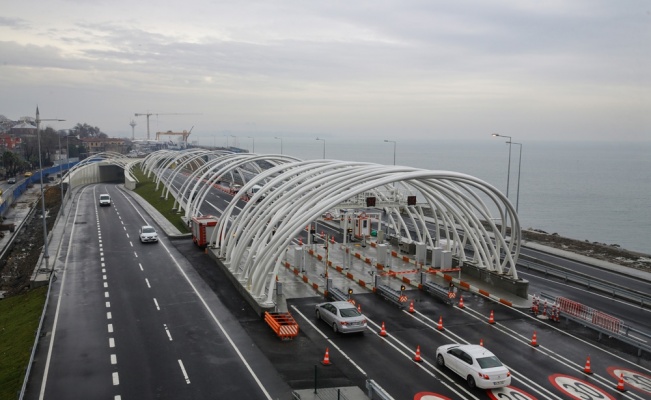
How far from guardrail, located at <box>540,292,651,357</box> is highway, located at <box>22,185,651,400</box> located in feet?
1.23

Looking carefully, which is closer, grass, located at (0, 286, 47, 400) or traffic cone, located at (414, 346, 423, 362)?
grass, located at (0, 286, 47, 400)

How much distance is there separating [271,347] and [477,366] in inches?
281

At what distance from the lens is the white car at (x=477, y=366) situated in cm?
1617

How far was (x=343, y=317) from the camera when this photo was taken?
67.8 ft

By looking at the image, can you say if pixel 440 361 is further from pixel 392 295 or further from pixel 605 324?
pixel 605 324

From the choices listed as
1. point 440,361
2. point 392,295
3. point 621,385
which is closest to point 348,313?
point 440,361

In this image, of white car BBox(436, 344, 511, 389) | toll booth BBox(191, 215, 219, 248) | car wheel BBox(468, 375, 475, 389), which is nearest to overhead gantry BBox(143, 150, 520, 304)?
toll booth BBox(191, 215, 219, 248)

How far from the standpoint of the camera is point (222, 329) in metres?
21.4

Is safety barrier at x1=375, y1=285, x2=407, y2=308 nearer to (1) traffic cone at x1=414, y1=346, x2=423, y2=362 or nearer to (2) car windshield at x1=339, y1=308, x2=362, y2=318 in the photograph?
(2) car windshield at x1=339, y1=308, x2=362, y2=318

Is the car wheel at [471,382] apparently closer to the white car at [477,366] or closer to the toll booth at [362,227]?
the white car at [477,366]

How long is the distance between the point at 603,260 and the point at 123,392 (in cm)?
3340

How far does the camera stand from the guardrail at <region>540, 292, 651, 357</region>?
19984 millimetres

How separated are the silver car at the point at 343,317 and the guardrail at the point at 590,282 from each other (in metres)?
14.3

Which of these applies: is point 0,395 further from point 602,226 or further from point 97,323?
point 602,226
